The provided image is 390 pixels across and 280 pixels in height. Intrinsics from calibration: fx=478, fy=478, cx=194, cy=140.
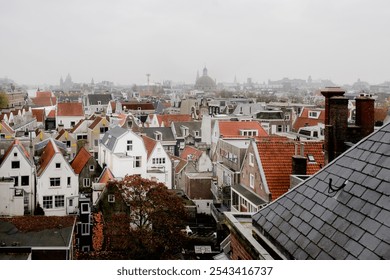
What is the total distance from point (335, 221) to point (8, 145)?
839 cm

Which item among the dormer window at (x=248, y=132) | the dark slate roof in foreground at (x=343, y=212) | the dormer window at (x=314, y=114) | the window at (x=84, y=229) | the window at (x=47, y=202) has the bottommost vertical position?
the window at (x=84, y=229)

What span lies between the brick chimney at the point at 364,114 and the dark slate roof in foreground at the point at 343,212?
2068mm

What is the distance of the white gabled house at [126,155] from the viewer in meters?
10.7

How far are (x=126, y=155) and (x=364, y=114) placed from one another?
6968 mm

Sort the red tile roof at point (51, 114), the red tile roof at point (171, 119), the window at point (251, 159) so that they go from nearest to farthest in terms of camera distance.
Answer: the window at point (251, 159) → the red tile roof at point (171, 119) → the red tile roof at point (51, 114)

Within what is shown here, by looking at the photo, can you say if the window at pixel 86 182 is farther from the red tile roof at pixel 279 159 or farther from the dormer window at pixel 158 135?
the dormer window at pixel 158 135

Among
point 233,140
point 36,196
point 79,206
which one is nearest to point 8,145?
point 36,196

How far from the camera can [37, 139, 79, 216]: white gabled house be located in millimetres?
9016

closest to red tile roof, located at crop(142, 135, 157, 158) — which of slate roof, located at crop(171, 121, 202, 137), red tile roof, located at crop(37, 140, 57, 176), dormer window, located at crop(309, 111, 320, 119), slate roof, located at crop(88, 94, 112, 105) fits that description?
red tile roof, located at crop(37, 140, 57, 176)

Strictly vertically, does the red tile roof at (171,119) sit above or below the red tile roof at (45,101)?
below

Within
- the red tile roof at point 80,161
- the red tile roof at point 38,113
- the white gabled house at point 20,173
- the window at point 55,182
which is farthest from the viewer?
the red tile roof at point 38,113

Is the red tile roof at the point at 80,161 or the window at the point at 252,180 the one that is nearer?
the window at the point at 252,180

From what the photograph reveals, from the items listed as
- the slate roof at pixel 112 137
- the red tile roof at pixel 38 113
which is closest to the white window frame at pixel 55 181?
the slate roof at pixel 112 137

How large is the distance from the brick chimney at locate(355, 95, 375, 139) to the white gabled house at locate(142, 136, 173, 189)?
6838 millimetres
